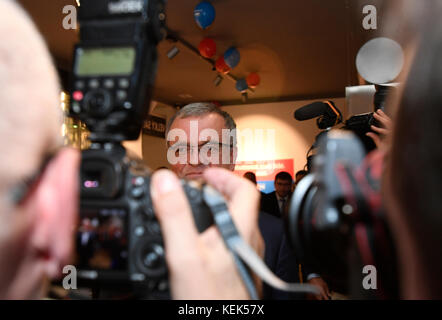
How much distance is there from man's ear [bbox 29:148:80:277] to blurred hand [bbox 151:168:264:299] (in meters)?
0.12

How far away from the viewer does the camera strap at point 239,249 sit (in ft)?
1.62

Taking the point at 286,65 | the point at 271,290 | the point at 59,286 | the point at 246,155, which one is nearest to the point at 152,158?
the point at 246,155

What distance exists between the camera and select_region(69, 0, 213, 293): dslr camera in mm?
536

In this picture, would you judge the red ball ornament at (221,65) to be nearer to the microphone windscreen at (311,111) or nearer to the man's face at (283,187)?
the man's face at (283,187)

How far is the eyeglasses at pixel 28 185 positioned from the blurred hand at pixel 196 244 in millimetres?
147

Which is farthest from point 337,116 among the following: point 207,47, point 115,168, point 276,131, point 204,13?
point 276,131

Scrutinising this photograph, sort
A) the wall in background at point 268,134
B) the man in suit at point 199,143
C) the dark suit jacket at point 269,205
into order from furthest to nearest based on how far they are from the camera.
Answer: the wall in background at point 268,134, the dark suit jacket at point 269,205, the man in suit at point 199,143

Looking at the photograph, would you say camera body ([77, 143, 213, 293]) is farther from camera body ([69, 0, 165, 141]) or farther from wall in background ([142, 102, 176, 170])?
wall in background ([142, 102, 176, 170])

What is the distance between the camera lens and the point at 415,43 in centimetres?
36

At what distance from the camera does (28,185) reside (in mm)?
388

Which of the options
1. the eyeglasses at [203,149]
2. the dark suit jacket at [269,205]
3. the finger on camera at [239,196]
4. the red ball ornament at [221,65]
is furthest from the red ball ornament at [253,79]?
the finger on camera at [239,196]

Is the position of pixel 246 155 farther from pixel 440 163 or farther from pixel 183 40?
pixel 440 163

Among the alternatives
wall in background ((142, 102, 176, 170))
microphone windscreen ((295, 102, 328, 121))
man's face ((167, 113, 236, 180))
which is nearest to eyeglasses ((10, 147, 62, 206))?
microphone windscreen ((295, 102, 328, 121))

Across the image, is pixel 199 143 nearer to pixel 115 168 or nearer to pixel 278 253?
pixel 278 253
